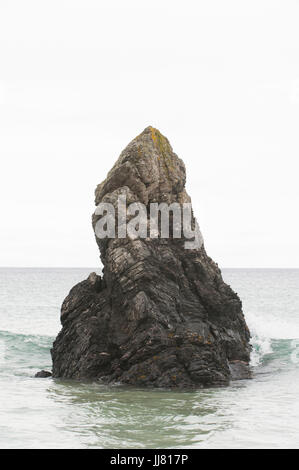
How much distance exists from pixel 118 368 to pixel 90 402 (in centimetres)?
357

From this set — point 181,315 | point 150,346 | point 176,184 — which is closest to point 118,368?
point 150,346

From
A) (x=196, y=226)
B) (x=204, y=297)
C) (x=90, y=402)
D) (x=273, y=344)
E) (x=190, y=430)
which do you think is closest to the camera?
(x=190, y=430)

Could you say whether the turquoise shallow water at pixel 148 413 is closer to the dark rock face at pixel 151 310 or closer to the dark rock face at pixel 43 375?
the dark rock face at pixel 43 375

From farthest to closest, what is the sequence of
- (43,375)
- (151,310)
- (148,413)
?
(43,375) → (151,310) → (148,413)

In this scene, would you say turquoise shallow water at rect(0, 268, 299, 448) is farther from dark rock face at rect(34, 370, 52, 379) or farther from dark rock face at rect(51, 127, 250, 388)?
dark rock face at rect(51, 127, 250, 388)

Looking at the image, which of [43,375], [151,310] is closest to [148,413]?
[151,310]

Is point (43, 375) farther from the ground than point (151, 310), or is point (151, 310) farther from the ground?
point (151, 310)

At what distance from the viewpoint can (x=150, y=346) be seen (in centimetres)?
2080

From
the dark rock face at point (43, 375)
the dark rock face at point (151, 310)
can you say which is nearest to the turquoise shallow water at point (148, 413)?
the dark rock face at point (43, 375)

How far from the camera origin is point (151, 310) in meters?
21.2

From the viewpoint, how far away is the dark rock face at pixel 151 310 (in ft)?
69.1

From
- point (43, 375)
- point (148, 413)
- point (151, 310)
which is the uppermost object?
point (151, 310)

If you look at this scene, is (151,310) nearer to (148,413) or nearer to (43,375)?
(148,413)
